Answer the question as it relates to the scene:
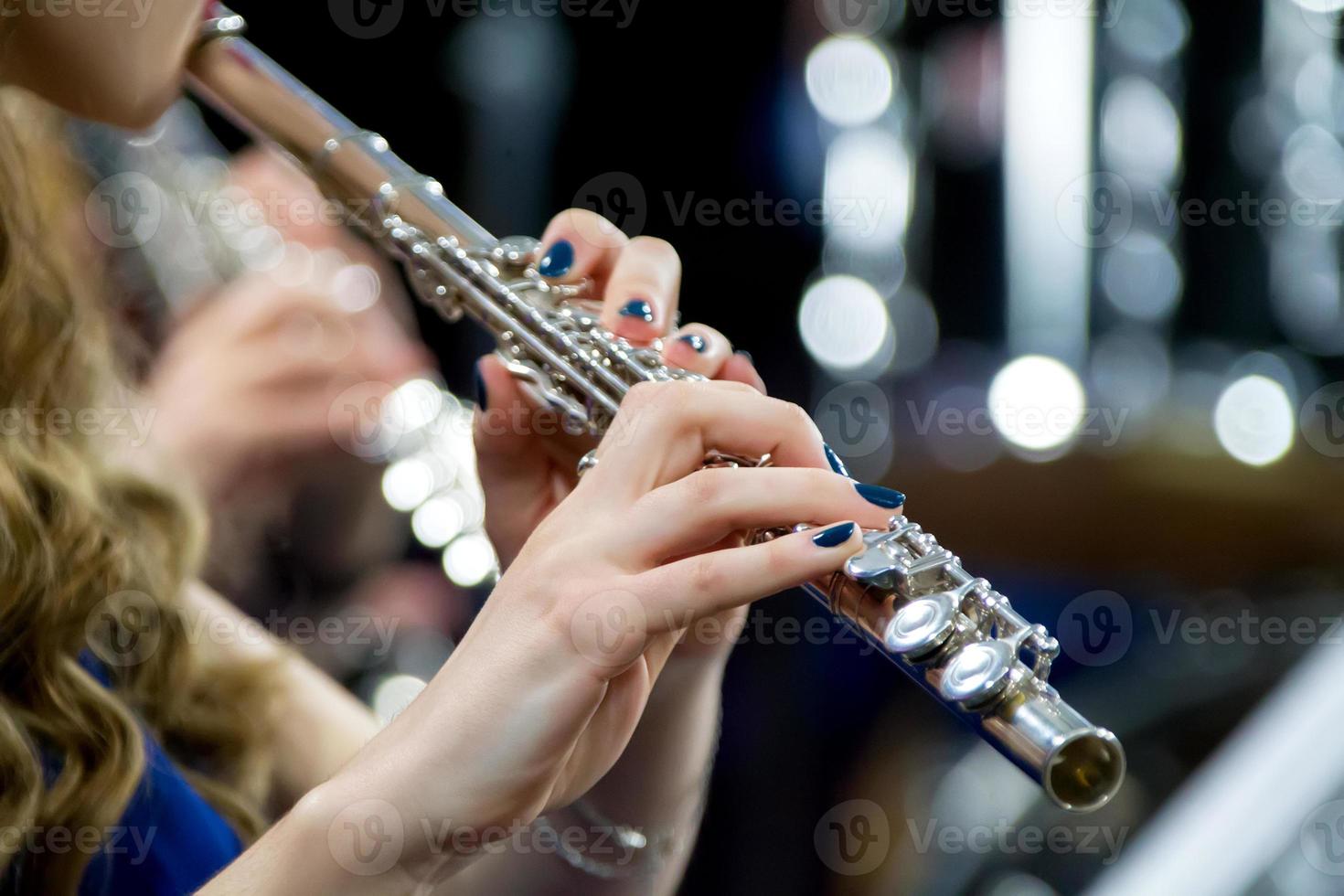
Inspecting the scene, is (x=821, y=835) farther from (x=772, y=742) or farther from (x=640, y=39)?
(x=640, y=39)

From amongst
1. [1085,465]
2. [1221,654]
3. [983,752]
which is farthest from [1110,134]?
[983,752]

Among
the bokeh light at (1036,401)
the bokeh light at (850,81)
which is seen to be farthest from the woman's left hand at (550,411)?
the bokeh light at (850,81)

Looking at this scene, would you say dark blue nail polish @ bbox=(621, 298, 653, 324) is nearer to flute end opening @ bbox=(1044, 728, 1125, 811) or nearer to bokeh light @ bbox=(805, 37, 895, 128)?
flute end opening @ bbox=(1044, 728, 1125, 811)

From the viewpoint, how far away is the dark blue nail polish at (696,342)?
74 cm

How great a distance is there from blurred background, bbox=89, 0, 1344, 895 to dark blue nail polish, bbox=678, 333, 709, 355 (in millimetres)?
742

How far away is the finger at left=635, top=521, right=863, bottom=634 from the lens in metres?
0.54

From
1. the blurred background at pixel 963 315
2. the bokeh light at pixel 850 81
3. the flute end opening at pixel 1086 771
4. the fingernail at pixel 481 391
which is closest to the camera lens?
the flute end opening at pixel 1086 771

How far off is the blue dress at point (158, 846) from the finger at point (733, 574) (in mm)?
551

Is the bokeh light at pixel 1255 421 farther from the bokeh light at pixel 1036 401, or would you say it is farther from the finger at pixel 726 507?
the finger at pixel 726 507

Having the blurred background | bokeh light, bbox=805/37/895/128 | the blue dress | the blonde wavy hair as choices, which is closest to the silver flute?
the blonde wavy hair

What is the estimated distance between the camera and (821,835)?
106 inches

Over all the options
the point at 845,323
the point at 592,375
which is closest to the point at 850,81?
the point at 845,323

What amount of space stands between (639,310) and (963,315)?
3.23m

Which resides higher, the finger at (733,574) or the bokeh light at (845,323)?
the finger at (733,574)
